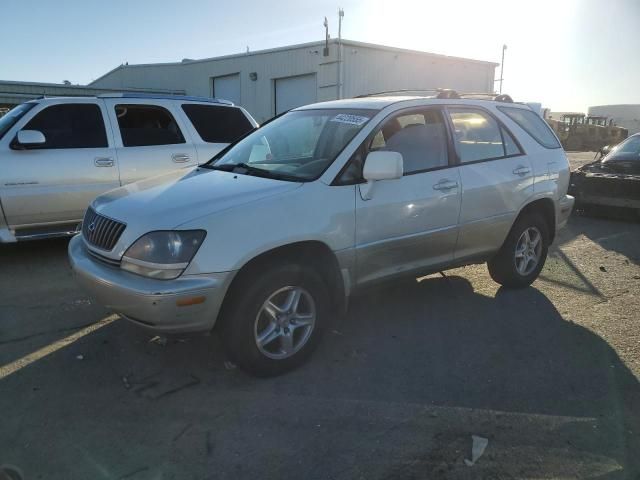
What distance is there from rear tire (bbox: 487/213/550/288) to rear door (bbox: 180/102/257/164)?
3.79 m

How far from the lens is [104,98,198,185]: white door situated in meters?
6.28

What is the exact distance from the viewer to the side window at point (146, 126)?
20.9ft

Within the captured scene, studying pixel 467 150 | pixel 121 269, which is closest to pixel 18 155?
pixel 121 269

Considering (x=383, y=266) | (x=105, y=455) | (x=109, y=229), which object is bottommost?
(x=105, y=455)

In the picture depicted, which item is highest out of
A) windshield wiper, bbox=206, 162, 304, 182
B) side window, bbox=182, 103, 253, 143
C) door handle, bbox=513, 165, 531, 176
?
side window, bbox=182, 103, 253, 143

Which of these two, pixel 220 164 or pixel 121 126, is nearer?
pixel 220 164

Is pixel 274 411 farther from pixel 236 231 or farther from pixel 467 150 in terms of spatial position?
pixel 467 150

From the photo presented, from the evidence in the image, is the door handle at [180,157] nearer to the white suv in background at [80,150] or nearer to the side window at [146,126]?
the white suv in background at [80,150]

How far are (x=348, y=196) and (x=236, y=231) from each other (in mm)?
881

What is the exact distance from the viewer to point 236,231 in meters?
3.08

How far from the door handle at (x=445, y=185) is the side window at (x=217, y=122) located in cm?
366

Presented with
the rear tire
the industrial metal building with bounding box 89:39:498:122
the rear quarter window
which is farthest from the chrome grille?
the industrial metal building with bounding box 89:39:498:122

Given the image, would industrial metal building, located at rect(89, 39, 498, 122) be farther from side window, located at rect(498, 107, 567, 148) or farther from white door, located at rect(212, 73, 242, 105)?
side window, located at rect(498, 107, 567, 148)

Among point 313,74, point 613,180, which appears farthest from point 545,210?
point 313,74
